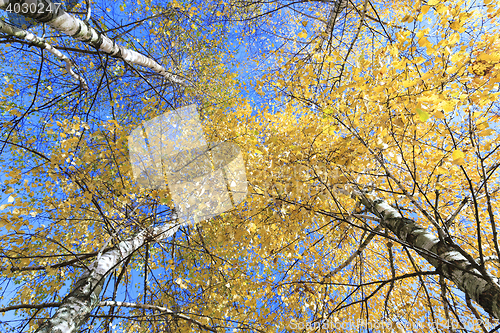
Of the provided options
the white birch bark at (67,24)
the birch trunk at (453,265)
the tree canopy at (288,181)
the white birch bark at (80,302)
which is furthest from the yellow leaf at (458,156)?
the white birch bark at (67,24)

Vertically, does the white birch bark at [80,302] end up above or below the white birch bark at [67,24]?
below

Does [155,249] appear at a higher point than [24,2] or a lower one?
lower

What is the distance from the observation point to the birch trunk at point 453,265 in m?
1.33

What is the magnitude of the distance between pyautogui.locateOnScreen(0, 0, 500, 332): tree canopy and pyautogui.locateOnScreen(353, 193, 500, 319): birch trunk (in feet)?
0.04

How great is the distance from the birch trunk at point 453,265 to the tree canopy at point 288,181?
14mm

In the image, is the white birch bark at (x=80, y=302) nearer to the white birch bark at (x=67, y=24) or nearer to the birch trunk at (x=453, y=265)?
the birch trunk at (x=453, y=265)

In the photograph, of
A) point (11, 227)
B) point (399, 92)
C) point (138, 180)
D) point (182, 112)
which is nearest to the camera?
point (399, 92)

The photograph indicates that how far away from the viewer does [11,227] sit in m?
2.12

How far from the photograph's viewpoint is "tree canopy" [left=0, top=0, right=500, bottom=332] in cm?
163

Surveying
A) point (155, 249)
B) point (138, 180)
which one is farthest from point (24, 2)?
point (155, 249)

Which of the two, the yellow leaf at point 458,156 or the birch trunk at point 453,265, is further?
the birch trunk at point 453,265

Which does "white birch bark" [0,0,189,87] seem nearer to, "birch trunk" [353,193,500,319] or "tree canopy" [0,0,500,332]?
"tree canopy" [0,0,500,332]

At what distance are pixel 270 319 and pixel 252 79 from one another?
5954mm

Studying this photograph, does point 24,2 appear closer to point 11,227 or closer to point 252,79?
point 11,227
